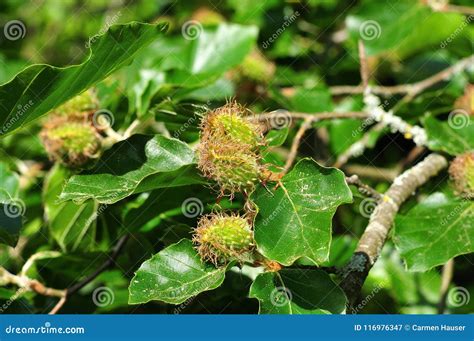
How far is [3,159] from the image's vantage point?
7.11ft

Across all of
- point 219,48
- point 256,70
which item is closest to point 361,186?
point 219,48

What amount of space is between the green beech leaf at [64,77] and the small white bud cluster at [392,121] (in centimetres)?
81

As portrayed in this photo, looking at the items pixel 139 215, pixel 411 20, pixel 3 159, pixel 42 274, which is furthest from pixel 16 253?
pixel 411 20

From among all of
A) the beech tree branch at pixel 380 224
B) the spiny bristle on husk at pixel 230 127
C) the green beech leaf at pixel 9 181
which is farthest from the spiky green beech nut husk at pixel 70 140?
the beech tree branch at pixel 380 224

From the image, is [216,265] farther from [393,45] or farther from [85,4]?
[85,4]

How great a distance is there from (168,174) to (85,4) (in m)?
2.57

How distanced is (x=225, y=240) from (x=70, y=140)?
637 millimetres

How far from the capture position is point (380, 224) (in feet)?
5.02

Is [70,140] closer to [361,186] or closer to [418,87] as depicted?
[361,186]

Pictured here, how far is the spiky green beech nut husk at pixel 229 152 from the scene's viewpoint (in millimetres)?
1368

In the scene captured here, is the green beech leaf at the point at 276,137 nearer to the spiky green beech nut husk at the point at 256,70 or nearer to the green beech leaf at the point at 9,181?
the green beech leaf at the point at 9,181

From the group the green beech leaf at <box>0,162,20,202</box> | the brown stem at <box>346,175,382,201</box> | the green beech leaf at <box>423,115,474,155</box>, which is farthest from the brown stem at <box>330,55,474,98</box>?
the green beech leaf at <box>0,162,20,202</box>

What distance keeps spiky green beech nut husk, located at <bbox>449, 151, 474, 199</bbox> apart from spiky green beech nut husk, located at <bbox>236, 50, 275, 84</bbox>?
998mm

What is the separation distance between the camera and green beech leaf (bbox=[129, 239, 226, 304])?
4.32 feet
